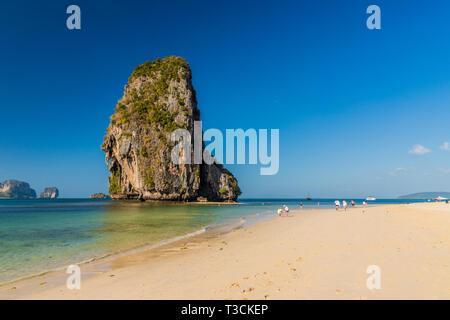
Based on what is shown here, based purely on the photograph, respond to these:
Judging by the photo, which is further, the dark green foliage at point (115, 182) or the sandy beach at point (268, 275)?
the dark green foliage at point (115, 182)

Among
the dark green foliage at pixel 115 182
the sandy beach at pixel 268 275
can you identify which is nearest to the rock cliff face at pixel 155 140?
the dark green foliage at pixel 115 182

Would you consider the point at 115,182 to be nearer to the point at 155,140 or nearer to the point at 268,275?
the point at 155,140

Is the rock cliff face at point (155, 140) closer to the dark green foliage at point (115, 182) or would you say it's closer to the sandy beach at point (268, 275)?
the dark green foliage at point (115, 182)

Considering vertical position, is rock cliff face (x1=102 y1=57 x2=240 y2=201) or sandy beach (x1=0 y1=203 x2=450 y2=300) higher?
rock cliff face (x1=102 y1=57 x2=240 y2=201)

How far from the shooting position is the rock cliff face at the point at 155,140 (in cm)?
7788

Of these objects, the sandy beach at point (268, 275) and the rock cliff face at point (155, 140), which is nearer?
the sandy beach at point (268, 275)

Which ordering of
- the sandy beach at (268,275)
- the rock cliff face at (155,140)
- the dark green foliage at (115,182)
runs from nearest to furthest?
the sandy beach at (268,275) < the rock cliff face at (155,140) < the dark green foliage at (115,182)

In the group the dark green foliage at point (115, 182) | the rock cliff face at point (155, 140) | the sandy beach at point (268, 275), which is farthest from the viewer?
the dark green foliage at point (115, 182)

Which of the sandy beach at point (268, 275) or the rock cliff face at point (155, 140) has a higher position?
the rock cliff face at point (155, 140)

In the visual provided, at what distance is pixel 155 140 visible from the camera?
79.2 meters

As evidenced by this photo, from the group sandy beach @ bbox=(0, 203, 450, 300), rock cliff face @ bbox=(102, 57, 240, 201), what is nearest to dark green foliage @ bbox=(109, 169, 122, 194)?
rock cliff face @ bbox=(102, 57, 240, 201)

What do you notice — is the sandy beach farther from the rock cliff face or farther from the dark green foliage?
the dark green foliage

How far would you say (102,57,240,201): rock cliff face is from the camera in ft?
255
